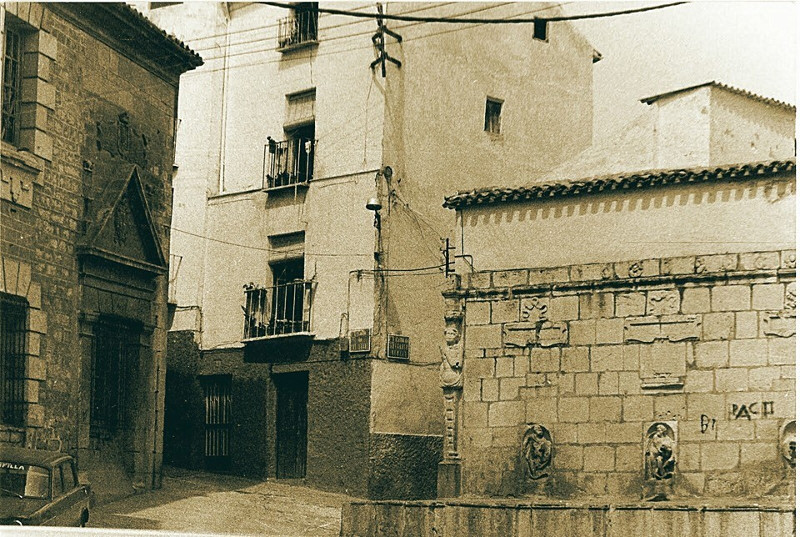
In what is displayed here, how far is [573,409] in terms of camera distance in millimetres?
9016

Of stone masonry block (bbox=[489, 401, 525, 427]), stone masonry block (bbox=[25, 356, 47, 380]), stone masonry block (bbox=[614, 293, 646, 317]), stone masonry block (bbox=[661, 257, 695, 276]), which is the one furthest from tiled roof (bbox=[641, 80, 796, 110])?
stone masonry block (bbox=[25, 356, 47, 380])

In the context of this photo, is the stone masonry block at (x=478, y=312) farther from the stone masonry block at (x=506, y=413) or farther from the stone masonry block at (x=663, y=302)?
the stone masonry block at (x=663, y=302)

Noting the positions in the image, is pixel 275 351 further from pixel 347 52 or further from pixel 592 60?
pixel 592 60

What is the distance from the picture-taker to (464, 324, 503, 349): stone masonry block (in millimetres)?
9758

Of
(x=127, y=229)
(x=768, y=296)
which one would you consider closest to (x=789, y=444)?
(x=768, y=296)

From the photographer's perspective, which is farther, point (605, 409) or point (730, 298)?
point (605, 409)

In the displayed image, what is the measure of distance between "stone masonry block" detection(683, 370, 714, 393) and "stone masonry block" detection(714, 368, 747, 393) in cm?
4

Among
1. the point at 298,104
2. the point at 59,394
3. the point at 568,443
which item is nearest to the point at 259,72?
the point at 298,104

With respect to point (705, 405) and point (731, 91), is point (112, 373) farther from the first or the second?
point (731, 91)

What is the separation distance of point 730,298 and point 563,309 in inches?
48.5

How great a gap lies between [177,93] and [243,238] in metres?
1.09

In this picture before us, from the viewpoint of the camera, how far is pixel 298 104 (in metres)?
9.05

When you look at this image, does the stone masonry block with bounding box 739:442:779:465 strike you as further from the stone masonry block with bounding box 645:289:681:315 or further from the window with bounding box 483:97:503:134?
the window with bounding box 483:97:503:134

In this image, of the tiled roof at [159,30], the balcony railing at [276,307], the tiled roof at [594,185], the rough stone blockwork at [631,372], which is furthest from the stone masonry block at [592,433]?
the tiled roof at [159,30]
